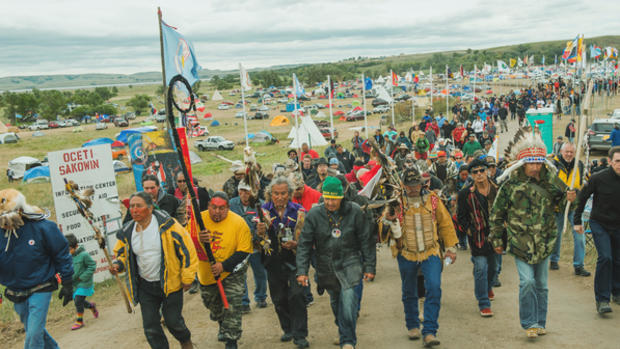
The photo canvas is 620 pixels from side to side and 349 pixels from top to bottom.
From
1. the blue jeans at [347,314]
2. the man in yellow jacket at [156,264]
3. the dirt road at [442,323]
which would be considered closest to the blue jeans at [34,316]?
the man in yellow jacket at [156,264]

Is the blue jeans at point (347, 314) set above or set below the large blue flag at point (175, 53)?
below

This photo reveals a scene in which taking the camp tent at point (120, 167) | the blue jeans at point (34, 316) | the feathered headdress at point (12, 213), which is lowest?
the camp tent at point (120, 167)

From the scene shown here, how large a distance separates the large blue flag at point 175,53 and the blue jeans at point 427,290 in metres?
7.16

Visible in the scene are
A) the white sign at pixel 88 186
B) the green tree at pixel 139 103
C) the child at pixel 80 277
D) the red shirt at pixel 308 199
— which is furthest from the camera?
the green tree at pixel 139 103

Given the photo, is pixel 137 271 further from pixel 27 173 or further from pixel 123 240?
pixel 27 173

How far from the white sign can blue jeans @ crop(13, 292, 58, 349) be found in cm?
353

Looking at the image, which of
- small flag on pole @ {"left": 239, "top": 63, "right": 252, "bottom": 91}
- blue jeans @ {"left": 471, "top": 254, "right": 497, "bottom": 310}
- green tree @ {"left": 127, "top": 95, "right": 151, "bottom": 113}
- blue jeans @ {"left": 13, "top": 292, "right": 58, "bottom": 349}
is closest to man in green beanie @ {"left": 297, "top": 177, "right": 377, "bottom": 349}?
blue jeans @ {"left": 471, "top": 254, "right": 497, "bottom": 310}

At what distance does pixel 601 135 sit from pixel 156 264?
2066 cm

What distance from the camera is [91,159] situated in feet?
29.0

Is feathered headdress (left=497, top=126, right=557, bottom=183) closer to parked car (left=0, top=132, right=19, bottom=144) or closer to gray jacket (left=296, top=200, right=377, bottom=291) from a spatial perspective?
gray jacket (left=296, top=200, right=377, bottom=291)

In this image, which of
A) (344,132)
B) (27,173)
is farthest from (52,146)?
(344,132)

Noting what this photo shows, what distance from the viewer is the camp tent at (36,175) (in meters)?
29.1

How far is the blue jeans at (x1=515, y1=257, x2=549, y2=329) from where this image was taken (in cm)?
492

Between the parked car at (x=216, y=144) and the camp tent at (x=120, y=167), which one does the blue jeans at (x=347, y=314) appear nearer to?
the camp tent at (x=120, y=167)
